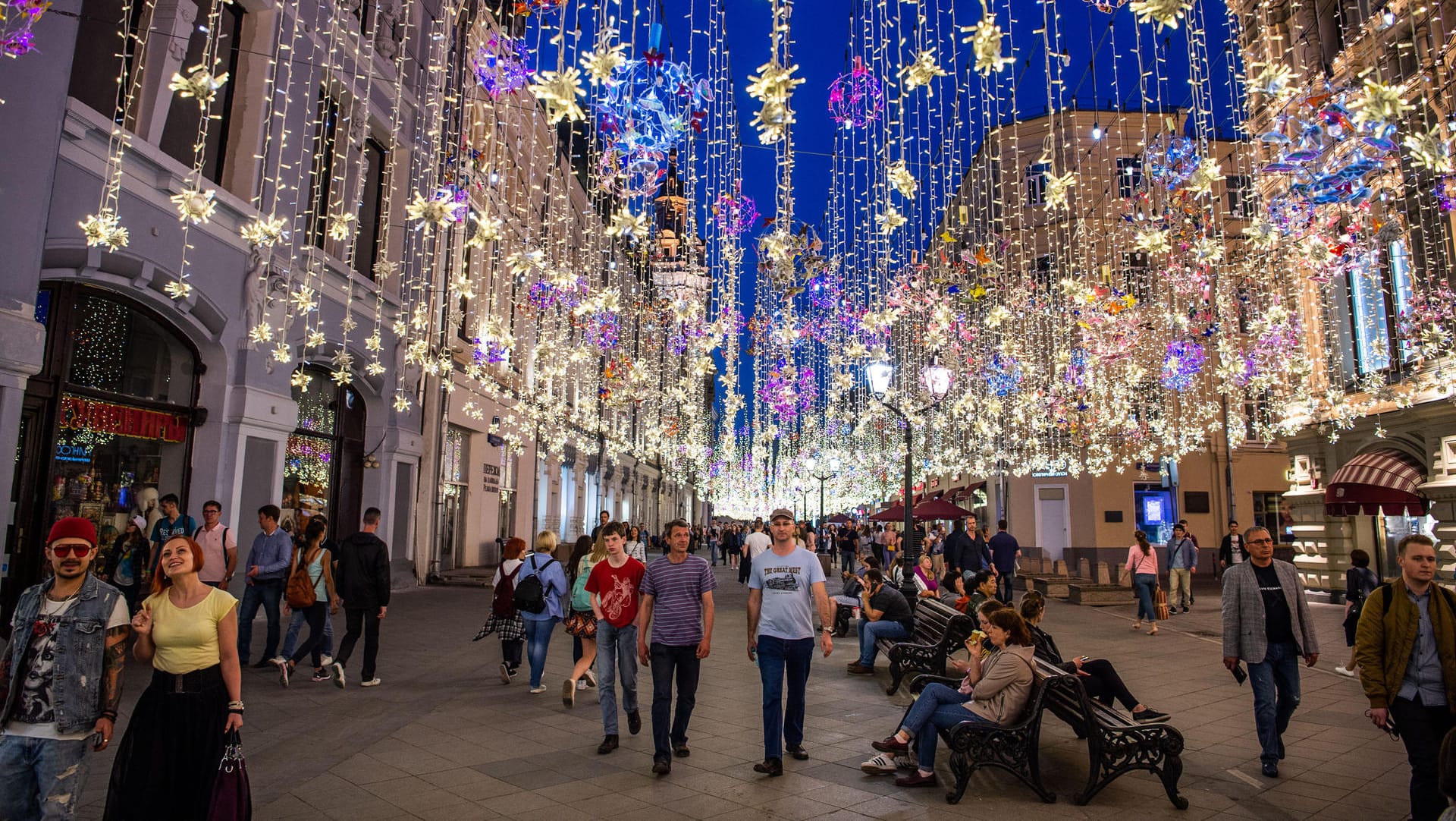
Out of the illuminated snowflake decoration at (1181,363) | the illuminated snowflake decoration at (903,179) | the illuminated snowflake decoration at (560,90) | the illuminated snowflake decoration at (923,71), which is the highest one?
the illuminated snowflake decoration at (1181,363)

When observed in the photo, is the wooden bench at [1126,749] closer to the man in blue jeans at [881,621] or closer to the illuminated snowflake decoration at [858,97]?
the man in blue jeans at [881,621]

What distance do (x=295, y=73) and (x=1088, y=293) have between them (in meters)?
14.4

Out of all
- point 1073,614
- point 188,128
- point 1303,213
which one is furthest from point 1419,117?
point 188,128

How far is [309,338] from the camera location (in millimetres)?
14109

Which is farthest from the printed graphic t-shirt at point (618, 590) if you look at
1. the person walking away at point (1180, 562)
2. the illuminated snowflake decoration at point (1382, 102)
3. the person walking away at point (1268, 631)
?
the person walking away at point (1180, 562)

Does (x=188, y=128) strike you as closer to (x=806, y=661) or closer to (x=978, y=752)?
(x=806, y=661)

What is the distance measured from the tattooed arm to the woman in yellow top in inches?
3.2

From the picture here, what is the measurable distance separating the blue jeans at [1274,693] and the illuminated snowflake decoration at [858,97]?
25.7 ft

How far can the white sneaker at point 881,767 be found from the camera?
5.77 meters

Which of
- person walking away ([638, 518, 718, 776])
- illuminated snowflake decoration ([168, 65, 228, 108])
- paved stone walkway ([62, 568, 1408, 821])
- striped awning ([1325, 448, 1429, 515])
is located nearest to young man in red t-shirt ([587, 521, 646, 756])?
paved stone walkway ([62, 568, 1408, 821])

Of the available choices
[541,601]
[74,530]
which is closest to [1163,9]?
[74,530]

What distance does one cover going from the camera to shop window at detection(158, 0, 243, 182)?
11523mm

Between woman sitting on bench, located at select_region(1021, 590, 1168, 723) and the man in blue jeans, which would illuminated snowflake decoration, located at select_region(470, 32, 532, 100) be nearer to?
the man in blue jeans

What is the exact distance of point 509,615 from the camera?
9.09 metres
